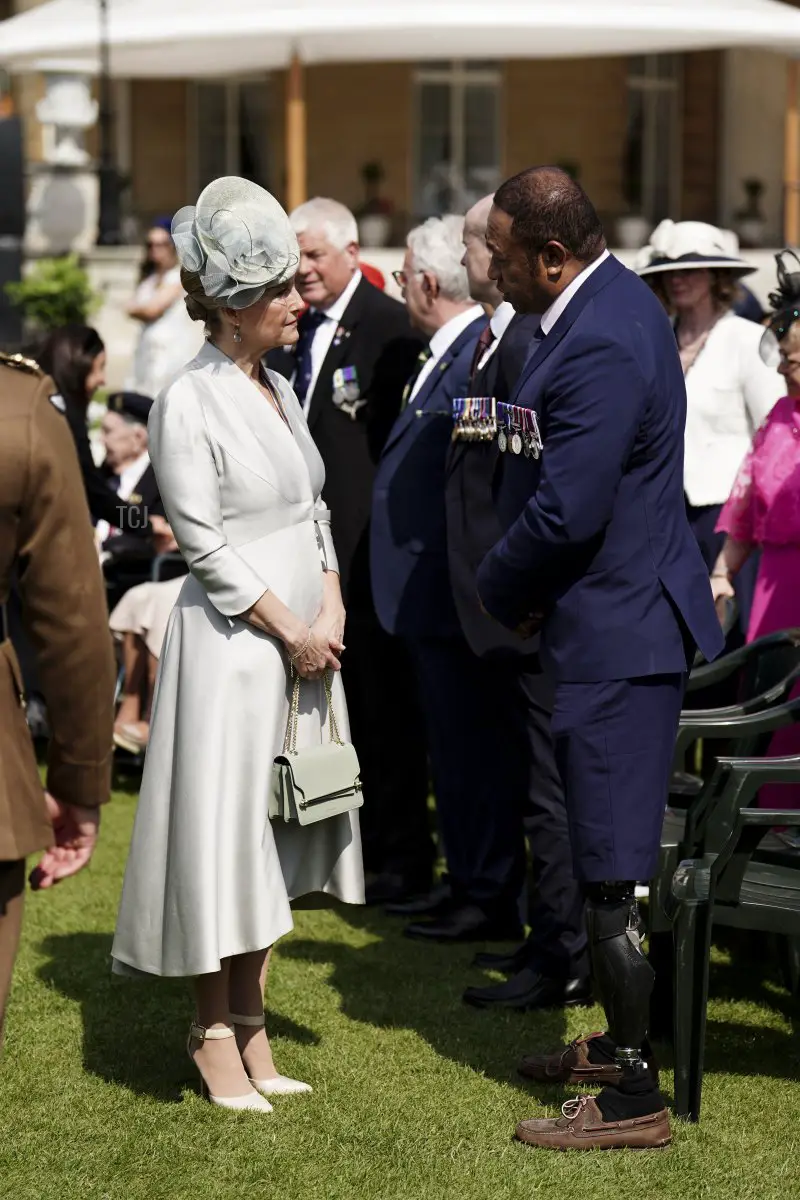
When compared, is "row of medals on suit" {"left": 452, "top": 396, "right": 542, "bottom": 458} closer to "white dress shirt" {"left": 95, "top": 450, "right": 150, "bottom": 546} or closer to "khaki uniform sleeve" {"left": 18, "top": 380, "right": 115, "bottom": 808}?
"khaki uniform sleeve" {"left": 18, "top": 380, "right": 115, "bottom": 808}

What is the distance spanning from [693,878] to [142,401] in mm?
4899

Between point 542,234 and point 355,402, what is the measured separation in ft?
7.66

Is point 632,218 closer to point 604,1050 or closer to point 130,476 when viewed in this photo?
point 130,476

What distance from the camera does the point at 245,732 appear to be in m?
4.24

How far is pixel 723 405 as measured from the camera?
6.68 metres

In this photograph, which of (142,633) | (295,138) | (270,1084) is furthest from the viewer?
(295,138)

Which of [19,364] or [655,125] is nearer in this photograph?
[19,364]

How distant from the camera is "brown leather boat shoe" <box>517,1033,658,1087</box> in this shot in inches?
165

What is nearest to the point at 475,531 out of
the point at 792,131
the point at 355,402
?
the point at 355,402

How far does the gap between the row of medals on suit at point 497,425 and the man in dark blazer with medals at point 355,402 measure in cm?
79

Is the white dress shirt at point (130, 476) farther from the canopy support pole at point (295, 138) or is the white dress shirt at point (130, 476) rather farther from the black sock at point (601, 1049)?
the canopy support pole at point (295, 138)

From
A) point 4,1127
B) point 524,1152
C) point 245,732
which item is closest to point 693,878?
point 524,1152

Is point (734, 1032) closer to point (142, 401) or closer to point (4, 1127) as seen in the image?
point (4, 1127)

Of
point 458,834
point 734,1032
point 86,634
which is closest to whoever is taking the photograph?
point 86,634
